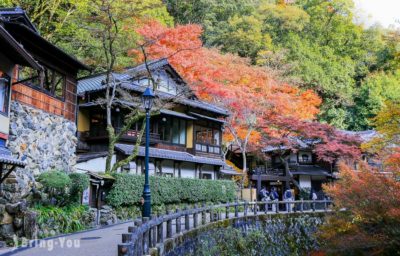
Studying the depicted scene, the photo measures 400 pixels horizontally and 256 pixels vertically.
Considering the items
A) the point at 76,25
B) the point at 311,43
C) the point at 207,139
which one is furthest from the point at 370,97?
the point at 76,25

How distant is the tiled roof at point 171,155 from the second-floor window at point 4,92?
10.2 meters

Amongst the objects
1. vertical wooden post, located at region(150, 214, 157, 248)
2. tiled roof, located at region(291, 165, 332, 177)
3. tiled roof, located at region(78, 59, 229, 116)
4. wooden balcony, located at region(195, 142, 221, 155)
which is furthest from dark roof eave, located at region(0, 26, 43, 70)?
tiled roof, located at region(291, 165, 332, 177)

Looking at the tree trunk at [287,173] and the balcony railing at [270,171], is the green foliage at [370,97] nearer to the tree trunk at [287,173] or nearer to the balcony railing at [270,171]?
the balcony railing at [270,171]

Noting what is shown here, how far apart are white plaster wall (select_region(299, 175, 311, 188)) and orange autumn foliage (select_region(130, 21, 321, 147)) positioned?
6.20m

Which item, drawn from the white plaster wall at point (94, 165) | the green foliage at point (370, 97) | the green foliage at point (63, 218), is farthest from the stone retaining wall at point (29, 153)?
the green foliage at point (370, 97)

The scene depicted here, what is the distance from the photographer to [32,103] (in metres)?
14.7

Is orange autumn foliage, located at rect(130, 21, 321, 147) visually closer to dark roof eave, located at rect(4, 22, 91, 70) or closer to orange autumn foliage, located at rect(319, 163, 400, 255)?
dark roof eave, located at rect(4, 22, 91, 70)

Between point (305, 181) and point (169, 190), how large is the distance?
18.9 metres

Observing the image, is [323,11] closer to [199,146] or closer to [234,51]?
[234,51]

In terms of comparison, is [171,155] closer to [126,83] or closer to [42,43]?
[126,83]

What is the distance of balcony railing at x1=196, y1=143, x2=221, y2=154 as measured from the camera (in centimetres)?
2914

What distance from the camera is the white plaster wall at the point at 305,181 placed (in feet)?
119

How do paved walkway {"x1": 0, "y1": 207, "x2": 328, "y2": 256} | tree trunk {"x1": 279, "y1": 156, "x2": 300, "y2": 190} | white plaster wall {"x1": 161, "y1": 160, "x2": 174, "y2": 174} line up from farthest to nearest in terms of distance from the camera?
1. tree trunk {"x1": 279, "y1": 156, "x2": 300, "y2": 190}
2. white plaster wall {"x1": 161, "y1": 160, "x2": 174, "y2": 174}
3. paved walkway {"x1": 0, "y1": 207, "x2": 328, "y2": 256}

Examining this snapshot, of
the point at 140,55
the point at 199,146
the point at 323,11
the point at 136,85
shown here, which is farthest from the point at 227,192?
the point at 323,11
